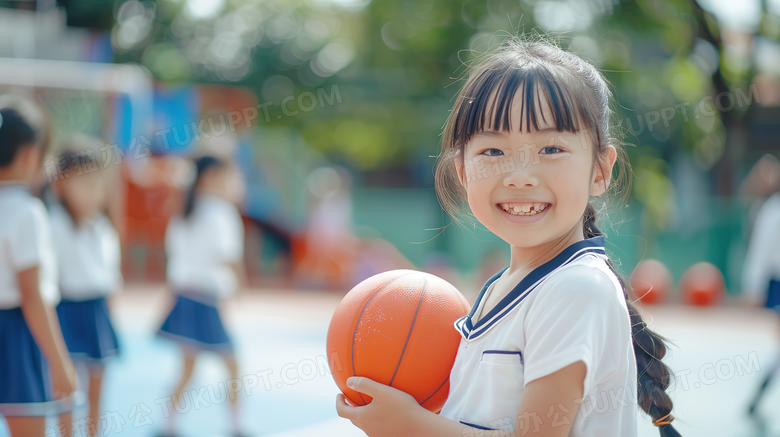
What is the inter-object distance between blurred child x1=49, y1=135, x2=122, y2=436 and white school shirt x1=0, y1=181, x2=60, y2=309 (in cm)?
123

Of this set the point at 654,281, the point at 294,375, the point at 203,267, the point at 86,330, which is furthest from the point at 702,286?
the point at 86,330

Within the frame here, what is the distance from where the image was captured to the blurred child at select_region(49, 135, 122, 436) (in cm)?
420

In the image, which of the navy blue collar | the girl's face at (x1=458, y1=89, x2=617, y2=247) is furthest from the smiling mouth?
the navy blue collar

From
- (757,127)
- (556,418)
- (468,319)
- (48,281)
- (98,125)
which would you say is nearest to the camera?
(556,418)

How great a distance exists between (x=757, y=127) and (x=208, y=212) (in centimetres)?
1792

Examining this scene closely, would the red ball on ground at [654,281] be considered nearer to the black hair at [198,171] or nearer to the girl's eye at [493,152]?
the black hair at [198,171]

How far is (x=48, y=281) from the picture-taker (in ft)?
10.0

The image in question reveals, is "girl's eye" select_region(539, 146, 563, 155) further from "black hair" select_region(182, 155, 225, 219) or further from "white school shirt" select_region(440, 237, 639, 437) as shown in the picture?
"black hair" select_region(182, 155, 225, 219)

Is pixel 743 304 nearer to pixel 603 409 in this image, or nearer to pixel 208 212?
pixel 208 212

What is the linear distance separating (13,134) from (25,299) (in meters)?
0.80

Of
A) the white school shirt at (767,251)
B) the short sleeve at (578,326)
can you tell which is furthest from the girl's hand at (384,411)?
the white school shirt at (767,251)

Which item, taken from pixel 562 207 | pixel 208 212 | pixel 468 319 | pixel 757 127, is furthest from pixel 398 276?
pixel 757 127

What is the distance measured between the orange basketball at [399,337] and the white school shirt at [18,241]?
1.82 m

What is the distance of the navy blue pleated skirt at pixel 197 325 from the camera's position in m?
4.66
